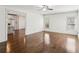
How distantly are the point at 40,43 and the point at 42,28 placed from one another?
1.12ft

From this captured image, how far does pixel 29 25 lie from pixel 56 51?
2.83 feet

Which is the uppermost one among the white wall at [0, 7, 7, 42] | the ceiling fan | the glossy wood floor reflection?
the ceiling fan

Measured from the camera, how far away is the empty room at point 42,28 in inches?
75.8

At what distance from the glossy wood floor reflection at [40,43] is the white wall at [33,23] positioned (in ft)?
0.52

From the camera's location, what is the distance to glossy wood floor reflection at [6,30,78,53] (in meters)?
2.00

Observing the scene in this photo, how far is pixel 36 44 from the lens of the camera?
2.11 meters

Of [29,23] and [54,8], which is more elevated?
[54,8]

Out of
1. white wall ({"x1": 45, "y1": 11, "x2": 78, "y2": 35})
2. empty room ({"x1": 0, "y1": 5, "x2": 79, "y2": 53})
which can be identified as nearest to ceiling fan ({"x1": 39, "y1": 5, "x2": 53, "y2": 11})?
empty room ({"x1": 0, "y1": 5, "x2": 79, "y2": 53})

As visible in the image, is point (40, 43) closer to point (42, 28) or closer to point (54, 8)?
point (42, 28)

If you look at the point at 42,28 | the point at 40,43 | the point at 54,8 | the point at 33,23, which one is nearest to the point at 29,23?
the point at 33,23

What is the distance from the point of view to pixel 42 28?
2.09 m

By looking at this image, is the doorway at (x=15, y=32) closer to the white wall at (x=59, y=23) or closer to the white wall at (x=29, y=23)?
the white wall at (x=29, y=23)

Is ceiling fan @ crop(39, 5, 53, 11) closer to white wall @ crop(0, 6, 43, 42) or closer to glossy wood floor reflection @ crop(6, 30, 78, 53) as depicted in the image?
white wall @ crop(0, 6, 43, 42)
